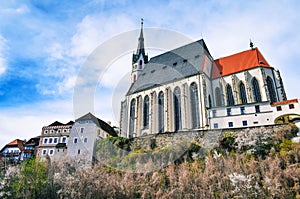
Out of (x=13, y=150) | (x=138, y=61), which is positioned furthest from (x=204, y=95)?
(x=13, y=150)

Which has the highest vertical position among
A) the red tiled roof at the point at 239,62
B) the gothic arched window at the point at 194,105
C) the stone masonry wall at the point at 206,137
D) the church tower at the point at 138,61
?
the church tower at the point at 138,61

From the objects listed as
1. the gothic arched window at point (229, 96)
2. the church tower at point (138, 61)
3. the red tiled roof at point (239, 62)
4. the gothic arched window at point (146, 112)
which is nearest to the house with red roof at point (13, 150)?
the gothic arched window at point (146, 112)

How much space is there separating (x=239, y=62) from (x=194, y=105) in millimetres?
10163

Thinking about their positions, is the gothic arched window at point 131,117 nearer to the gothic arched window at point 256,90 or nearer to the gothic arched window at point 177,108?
the gothic arched window at point 177,108

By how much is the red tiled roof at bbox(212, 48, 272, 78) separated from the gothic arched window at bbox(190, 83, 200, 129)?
478 cm

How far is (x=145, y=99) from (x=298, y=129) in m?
23.2

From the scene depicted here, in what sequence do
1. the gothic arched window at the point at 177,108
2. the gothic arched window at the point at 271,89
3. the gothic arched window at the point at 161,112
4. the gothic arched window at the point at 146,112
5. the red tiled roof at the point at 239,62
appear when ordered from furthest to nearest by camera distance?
Answer: the gothic arched window at the point at 146,112 < the gothic arched window at the point at 161,112 < the gothic arched window at the point at 177,108 < the red tiled roof at the point at 239,62 < the gothic arched window at the point at 271,89

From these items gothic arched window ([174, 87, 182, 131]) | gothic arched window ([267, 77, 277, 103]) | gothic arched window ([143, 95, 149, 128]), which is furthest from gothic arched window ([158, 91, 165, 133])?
gothic arched window ([267, 77, 277, 103])

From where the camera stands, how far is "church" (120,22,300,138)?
27.0m

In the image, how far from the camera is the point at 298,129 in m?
21.4

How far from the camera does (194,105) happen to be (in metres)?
32.9

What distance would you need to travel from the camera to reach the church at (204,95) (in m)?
27.0

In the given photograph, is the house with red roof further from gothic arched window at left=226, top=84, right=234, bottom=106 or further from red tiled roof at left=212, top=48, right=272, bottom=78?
gothic arched window at left=226, top=84, right=234, bottom=106

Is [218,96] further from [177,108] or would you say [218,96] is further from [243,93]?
[177,108]
